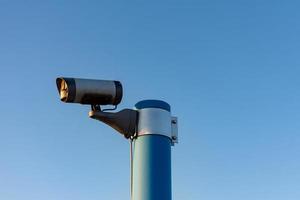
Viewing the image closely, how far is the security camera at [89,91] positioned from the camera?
319 centimetres

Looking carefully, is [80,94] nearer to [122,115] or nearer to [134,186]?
[122,115]

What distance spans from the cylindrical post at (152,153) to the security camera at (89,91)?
0.19 meters

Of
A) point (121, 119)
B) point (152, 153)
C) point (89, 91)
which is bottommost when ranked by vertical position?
point (152, 153)

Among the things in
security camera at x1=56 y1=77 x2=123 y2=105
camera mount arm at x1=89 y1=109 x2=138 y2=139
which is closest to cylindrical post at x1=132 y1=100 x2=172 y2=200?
camera mount arm at x1=89 y1=109 x2=138 y2=139

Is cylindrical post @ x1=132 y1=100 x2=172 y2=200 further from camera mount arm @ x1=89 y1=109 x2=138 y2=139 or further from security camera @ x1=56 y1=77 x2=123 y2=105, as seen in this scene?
security camera @ x1=56 y1=77 x2=123 y2=105

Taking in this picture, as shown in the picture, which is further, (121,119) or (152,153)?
(121,119)

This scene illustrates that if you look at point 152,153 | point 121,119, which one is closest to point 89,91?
point 121,119

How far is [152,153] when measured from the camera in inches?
125

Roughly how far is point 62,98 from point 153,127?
0.55 m

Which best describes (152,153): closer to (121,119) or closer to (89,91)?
(121,119)

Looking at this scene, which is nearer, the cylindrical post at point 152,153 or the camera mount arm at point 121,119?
the cylindrical post at point 152,153

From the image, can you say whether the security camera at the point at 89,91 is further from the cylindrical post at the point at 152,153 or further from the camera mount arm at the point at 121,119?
the cylindrical post at the point at 152,153

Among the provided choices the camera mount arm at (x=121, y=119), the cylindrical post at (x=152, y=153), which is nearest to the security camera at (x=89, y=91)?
the camera mount arm at (x=121, y=119)

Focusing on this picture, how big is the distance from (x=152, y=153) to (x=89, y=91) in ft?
1.63
